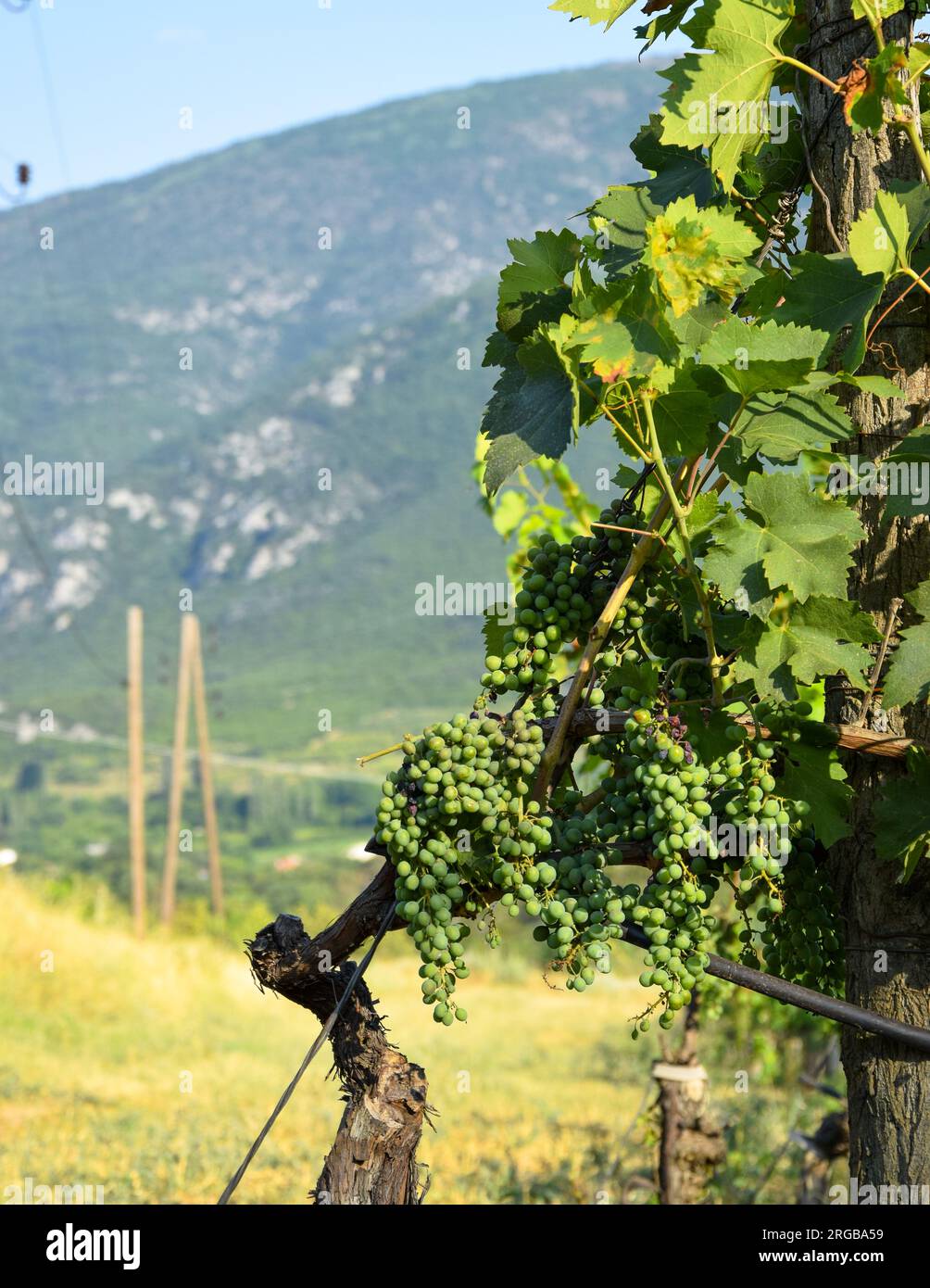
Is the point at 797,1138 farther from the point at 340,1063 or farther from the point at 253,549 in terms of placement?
the point at 253,549

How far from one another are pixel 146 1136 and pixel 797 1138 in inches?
211

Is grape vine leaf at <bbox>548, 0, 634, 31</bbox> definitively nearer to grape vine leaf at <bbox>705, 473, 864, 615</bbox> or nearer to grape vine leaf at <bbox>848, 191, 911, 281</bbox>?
grape vine leaf at <bbox>848, 191, 911, 281</bbox>

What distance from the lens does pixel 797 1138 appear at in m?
4.50

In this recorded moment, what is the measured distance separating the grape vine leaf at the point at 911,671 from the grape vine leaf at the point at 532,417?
20.0 inches

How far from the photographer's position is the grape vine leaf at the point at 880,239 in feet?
5.64

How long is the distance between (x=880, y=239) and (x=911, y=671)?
1.88 ft

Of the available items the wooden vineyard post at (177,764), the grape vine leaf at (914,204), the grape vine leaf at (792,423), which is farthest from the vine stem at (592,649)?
the wooden vineyard post at (177,764)

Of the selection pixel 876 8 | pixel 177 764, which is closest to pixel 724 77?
pixel 876 8

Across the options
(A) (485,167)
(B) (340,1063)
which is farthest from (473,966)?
(A) (485,167)

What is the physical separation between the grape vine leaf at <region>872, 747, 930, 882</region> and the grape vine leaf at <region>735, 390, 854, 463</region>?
47 centimetres

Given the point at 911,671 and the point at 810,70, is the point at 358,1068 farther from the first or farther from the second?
the point at 810,70

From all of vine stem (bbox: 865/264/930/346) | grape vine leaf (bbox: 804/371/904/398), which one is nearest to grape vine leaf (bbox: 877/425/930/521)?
grape vine leaf (bbox: 804/371/904/398)

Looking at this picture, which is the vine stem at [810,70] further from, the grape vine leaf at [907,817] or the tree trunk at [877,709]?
the grape vine leaf at [907,817]

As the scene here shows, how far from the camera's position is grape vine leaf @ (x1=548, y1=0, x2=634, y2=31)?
1993 millimetres
